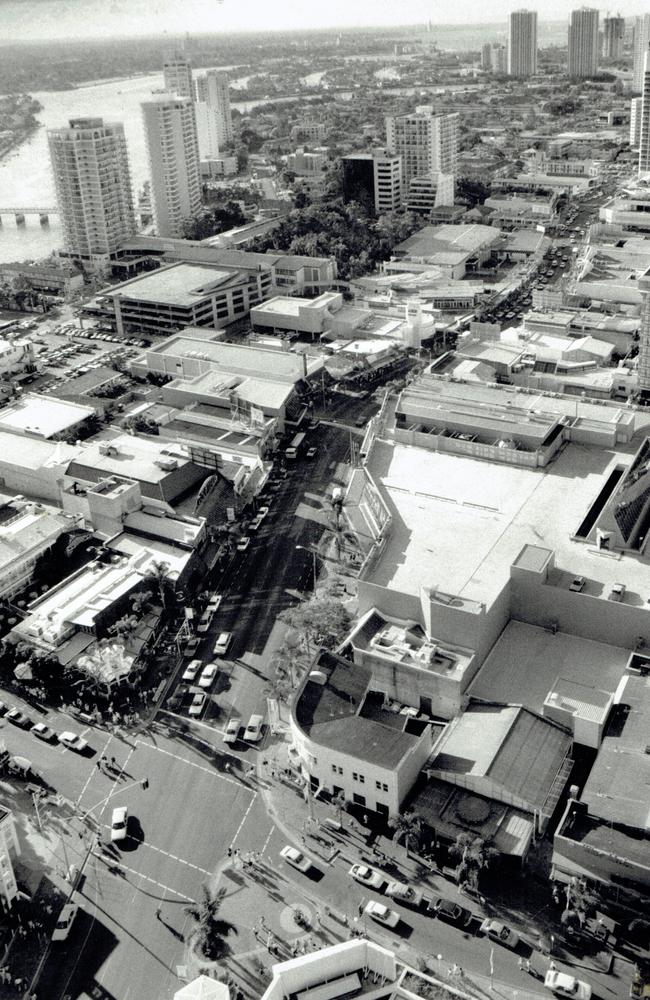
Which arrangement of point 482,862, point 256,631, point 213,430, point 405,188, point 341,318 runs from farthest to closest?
point 405,188, point 341,318, point 213,430, point 256,631, point 482,862

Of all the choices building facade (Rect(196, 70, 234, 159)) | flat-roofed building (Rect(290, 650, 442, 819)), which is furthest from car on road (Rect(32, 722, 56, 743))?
building facade (Rect(196, 70, 234, 159))

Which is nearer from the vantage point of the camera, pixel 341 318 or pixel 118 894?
pixel 118 894

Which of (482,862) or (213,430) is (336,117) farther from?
(482,862)

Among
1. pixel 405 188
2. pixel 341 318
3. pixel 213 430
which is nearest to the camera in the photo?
pixel 213 430

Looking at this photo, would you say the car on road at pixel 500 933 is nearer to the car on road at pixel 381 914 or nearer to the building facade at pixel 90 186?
the car on road at pixel 381 914

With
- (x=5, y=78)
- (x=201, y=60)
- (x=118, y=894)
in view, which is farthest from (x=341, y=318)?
(x=201, y=60)

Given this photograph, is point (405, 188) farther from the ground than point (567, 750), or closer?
farther from the ground

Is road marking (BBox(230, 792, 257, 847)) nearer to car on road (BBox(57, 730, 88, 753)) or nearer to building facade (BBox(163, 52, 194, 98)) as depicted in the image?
car on road (BBox(57, 730, 88, 753))

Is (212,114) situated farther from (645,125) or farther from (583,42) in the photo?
(583,42)
